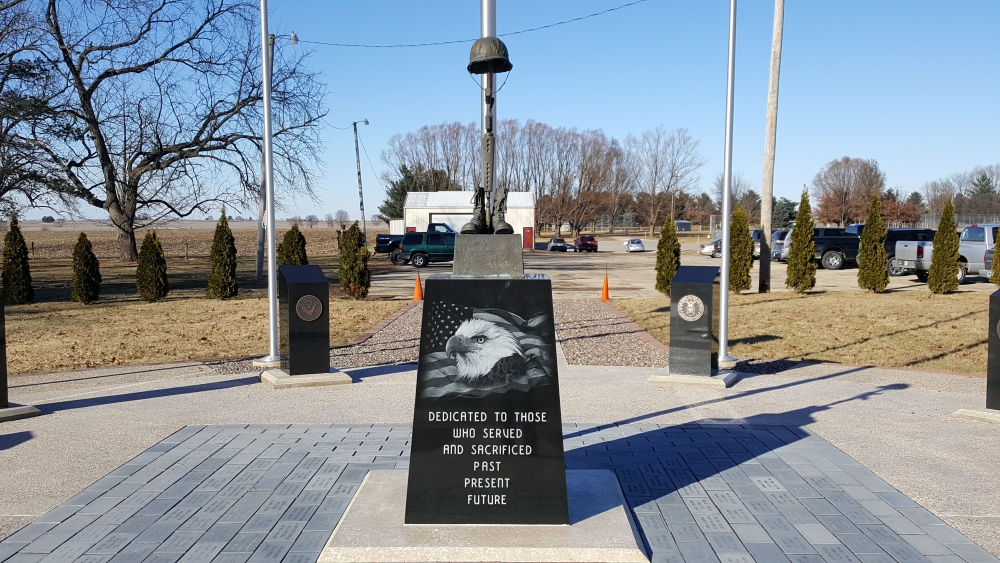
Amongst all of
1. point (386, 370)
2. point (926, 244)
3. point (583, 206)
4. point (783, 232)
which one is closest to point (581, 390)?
point (386, 370)

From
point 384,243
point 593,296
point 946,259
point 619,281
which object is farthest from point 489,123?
point 384,243

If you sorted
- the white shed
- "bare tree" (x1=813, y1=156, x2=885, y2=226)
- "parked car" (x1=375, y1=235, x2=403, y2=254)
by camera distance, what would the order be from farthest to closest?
"bare tree" (x1=813, y1=156, x2=885, y2=226) < the white shed < "parked car" (x1=375, y1=235, x2=403, y2=254)

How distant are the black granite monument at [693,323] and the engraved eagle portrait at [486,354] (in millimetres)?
4856

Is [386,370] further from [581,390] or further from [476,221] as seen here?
[476,221]

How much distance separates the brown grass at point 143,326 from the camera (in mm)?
10944

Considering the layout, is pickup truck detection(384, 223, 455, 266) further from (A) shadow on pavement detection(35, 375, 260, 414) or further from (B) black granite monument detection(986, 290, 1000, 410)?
(B) black granite monument detection(986, 290, 1000, 410)

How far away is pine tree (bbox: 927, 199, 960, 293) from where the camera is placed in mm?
18812

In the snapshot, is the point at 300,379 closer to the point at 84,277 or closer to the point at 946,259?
the point at 84,277

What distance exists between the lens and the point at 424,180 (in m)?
77.6

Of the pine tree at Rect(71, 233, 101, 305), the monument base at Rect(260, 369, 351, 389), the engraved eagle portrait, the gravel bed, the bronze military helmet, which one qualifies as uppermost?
the bronze military helmet

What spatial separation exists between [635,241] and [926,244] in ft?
97.8

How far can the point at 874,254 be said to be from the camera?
19.5 m

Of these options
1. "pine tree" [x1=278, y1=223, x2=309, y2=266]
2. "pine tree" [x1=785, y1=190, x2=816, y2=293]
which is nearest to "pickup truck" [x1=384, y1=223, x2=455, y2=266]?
"pine tree" [x1=278, y1=223, x2=309, y2=266]

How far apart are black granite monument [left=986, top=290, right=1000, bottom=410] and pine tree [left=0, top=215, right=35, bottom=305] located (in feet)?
63.8
